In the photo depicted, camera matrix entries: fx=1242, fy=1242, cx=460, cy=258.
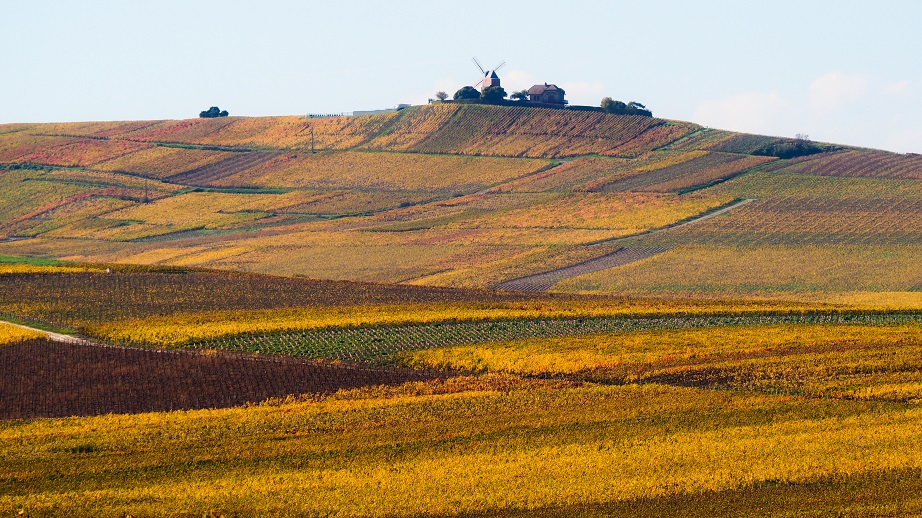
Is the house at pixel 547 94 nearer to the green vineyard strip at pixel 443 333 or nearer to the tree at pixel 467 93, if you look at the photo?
the tree at pixel 467 93

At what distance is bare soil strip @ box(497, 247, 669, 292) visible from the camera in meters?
89.4

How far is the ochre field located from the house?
151 feet

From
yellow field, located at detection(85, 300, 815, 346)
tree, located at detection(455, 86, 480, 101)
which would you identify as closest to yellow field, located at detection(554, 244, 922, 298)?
yellow field, located at detection(85, 300, 815, 346)

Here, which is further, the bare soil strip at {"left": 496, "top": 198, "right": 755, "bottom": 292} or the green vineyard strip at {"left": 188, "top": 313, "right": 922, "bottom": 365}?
the bare soil strip at {"left": 496, "top": 198, "right": 755, "bottom": 292}

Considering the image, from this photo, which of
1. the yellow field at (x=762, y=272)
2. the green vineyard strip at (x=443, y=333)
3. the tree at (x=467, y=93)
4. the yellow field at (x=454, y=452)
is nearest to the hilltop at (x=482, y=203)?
the yellow field at (x=762, y=272)

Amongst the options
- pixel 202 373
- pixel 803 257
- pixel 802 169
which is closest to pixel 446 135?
pixel 802 169

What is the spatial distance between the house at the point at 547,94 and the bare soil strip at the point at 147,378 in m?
142

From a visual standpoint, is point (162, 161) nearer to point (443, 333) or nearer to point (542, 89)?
point (542, 89)

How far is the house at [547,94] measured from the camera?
188 meters

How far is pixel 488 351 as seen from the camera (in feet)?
166

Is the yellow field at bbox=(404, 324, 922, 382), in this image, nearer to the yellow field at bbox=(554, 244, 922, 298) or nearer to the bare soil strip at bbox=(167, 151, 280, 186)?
the yellow field at bbox=(554, 244, 922, 298)

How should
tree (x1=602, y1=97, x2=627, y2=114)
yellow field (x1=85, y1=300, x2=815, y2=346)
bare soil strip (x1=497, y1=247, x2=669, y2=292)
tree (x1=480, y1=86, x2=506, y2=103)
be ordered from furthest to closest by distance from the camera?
tree (x1=480, y1=86, x2=506, y2=103) < tree (x1=602, y1=97, x2=627, y2=114) < bare soil strip (x1=497, y1=247, x2=669, y2=292) < yellow field (x1=85, y1=300, x2=815, y2=346)

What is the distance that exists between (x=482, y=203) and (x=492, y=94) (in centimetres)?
5751

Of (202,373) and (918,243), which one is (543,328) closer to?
(202,373)
